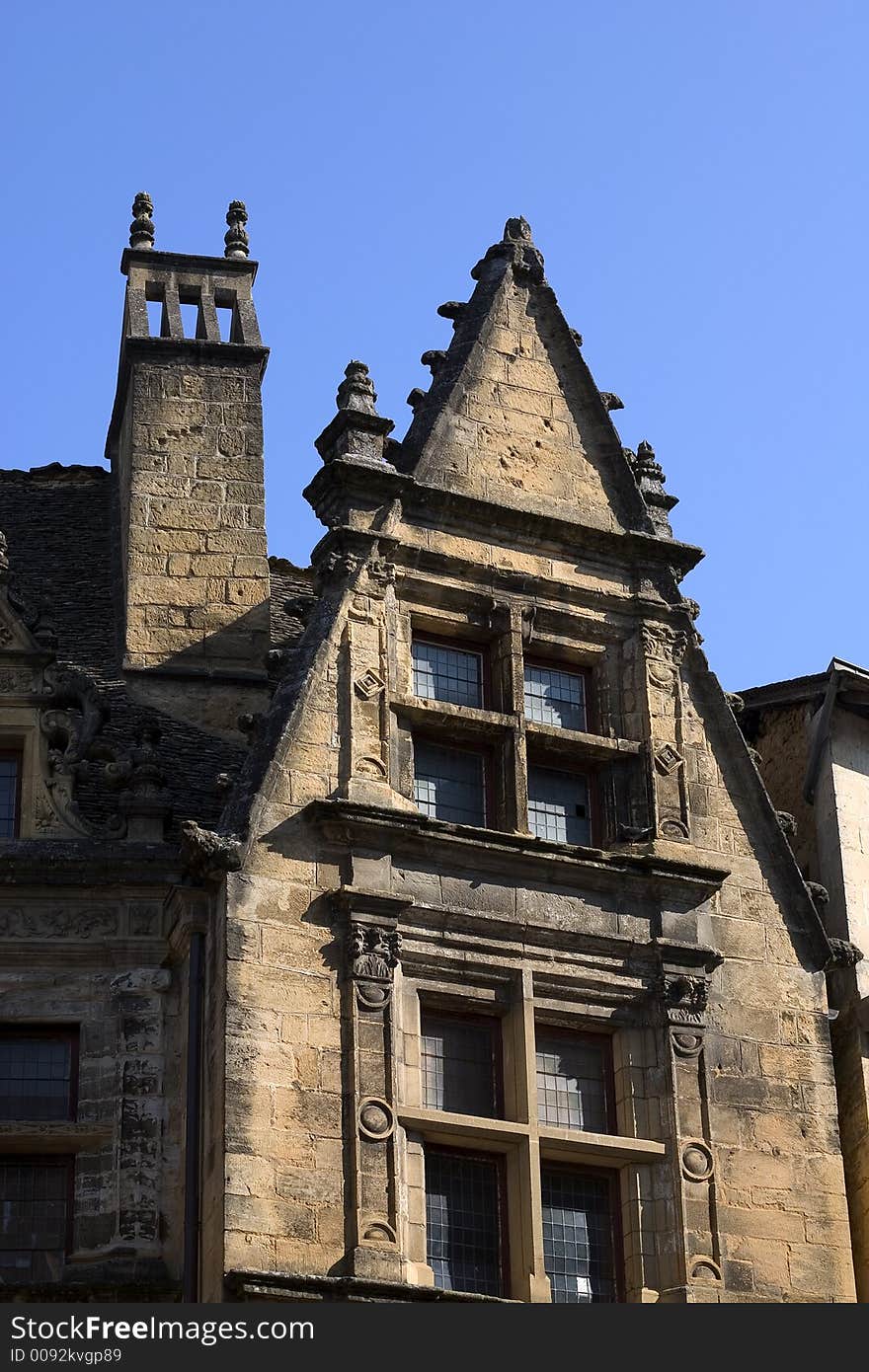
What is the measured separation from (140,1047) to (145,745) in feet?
6.73

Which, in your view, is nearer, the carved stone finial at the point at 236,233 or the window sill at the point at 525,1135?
the window sill at the point at 525,1135

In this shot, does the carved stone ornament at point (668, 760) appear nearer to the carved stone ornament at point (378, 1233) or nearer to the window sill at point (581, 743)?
the window sill at point (581, 743)

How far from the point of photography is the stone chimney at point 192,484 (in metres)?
20.5

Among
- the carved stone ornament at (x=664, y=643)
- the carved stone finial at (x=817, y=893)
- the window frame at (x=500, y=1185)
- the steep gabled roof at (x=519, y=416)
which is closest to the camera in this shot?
the window frame at (x=500, y=1185)

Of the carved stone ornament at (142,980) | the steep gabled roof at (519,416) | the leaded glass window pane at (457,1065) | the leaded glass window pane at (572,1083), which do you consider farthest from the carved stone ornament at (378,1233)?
the steep gabled roof at (519,416)

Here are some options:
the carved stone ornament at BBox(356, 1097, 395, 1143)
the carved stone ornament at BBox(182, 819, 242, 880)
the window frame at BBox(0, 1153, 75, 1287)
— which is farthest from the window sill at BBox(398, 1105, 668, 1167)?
the window frame at BBox(0, 1153, 75, 1287)

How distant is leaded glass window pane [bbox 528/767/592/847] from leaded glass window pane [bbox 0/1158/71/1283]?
3618mm

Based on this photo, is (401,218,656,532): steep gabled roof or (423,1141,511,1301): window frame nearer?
(423,1141,511,1301): window frame

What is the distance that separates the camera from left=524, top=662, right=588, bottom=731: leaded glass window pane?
744 inches

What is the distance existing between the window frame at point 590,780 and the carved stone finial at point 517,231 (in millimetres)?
4034

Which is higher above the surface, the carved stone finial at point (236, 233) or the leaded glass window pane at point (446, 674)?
the carved stone finial at point (236, 233)

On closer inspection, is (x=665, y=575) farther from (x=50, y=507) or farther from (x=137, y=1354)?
(x=137, y=1354)

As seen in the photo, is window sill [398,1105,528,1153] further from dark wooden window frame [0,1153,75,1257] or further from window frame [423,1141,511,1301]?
dark wooden window frame [0,1153,75,1257]

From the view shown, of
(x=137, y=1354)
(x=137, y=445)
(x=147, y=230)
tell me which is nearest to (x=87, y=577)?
(x=137, y=445)
